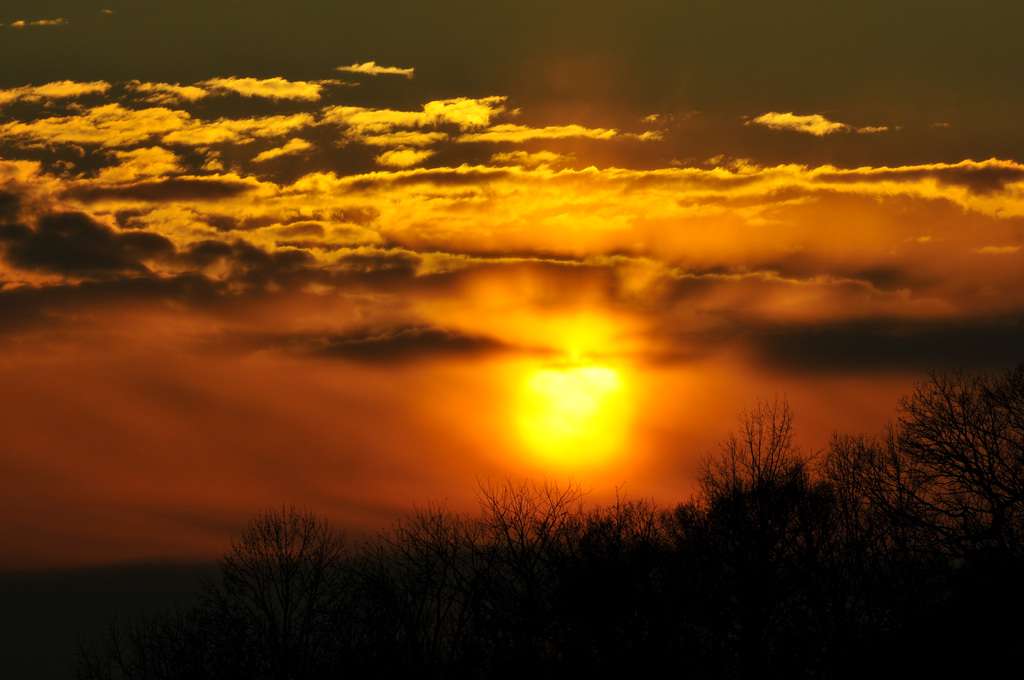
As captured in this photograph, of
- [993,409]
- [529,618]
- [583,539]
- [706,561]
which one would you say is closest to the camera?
[993,409]

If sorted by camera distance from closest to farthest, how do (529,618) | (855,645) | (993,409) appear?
(855,645)
(993,409)
(529,618)

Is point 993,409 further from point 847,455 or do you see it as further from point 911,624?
point 911,624

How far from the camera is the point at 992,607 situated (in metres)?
29.6

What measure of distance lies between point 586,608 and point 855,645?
1032 cm

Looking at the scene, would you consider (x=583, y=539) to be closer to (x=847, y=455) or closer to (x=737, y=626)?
(x=737, y=626)

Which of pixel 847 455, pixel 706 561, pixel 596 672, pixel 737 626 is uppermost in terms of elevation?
pixel 847 455

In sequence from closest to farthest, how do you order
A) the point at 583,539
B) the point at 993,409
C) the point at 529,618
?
the point at 993,409, the point at 529,618, the point at 583,539

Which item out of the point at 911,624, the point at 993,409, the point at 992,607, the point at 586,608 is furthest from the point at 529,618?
the point at 993,409

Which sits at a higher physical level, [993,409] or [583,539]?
[993,409]

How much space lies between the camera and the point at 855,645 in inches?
1252

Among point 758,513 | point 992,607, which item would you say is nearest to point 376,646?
point 758,513

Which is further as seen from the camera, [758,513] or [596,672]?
[758,513]

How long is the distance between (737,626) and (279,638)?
21.3 metres

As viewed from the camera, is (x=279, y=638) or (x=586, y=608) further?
(x=279, y=638)
